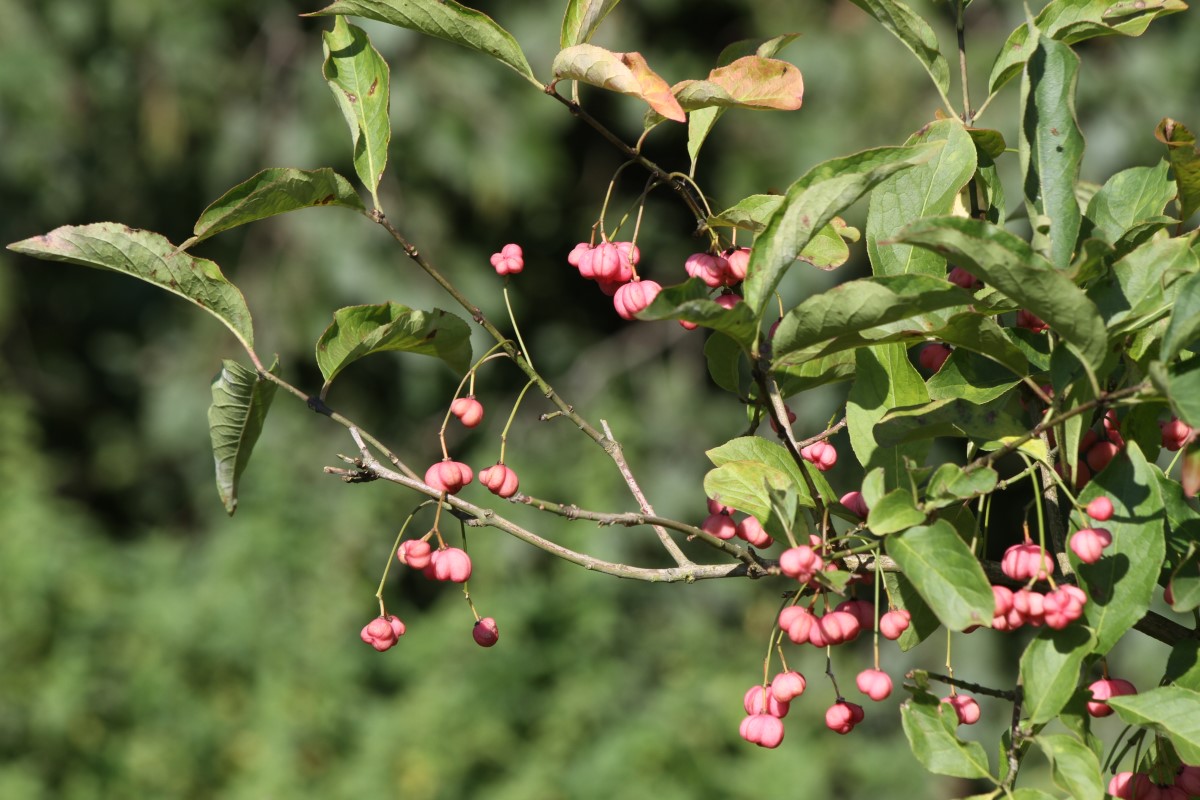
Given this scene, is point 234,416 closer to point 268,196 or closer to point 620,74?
point 268,196

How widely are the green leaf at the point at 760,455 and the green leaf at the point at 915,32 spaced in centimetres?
36

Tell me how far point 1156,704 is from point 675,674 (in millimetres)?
3271

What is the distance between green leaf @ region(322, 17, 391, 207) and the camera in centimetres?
121

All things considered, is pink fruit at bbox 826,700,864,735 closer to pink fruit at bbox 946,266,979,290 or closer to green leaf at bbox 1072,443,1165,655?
green leaf at bbox 1072,443,1165,655

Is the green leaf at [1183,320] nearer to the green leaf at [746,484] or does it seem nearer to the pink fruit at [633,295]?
the green leaf at [746,484]

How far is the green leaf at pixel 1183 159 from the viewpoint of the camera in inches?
40.9

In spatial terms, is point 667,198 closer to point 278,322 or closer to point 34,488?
point 278,322

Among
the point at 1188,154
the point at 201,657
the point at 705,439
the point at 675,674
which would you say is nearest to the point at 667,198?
the point at 705,439

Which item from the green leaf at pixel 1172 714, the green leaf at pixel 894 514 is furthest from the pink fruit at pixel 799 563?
the green leaf at pixel 1172 714

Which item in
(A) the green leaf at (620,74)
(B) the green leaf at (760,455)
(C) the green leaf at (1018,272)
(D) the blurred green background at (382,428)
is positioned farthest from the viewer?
(D) the blurred green background at (382,428)

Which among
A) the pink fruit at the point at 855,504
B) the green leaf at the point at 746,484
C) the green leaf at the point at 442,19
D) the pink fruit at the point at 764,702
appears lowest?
the pink fruit at the point at 764,702

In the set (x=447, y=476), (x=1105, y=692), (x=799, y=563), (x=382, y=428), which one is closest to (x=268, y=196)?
(x=447, y=476)

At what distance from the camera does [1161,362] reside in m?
0.85

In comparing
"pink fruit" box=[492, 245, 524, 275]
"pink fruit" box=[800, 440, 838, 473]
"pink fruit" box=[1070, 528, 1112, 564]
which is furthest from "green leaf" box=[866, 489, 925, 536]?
"pink fruit" box=[492, 245, 524, 275]
